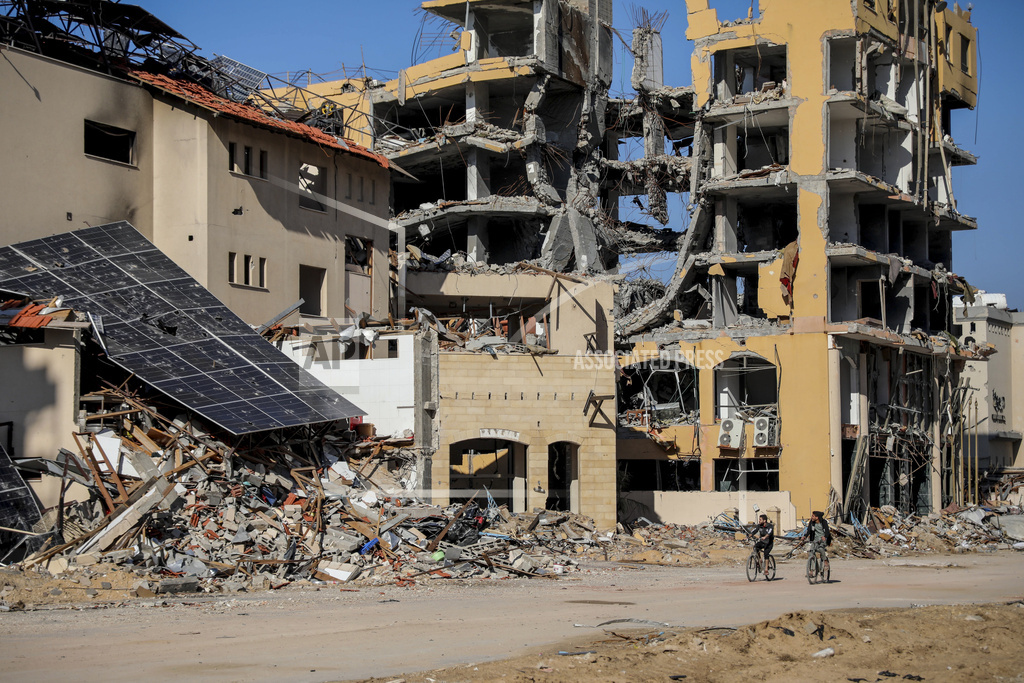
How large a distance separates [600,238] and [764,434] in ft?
50.7

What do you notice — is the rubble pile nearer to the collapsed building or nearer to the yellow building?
the collapsed building

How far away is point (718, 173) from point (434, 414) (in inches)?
823

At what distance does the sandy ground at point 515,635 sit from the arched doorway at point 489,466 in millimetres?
10625

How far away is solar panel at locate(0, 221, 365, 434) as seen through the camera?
28031mm

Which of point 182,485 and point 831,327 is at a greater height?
point 831,327

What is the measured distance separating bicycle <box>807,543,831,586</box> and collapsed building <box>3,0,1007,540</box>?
8.73 metres

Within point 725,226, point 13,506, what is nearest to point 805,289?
point 725,226

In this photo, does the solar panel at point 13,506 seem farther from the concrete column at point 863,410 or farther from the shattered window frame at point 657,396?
the concrete column at point 863,410

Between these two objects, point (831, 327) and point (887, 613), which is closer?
point (887, 613)

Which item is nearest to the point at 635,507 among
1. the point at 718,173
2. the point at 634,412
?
the point at 634,412

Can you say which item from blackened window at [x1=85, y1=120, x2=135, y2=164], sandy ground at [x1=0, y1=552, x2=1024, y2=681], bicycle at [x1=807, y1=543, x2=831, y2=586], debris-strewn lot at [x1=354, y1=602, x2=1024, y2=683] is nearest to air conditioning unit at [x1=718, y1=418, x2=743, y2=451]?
bicycle at [x1=807, y1=543, x2=831, y2=586]

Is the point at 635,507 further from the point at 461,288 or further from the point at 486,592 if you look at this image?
the point at 486,592

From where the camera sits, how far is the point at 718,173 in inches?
1949

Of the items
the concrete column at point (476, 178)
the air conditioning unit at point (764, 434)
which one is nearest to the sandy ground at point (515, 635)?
the air conditioning unit at point (764, 434)
